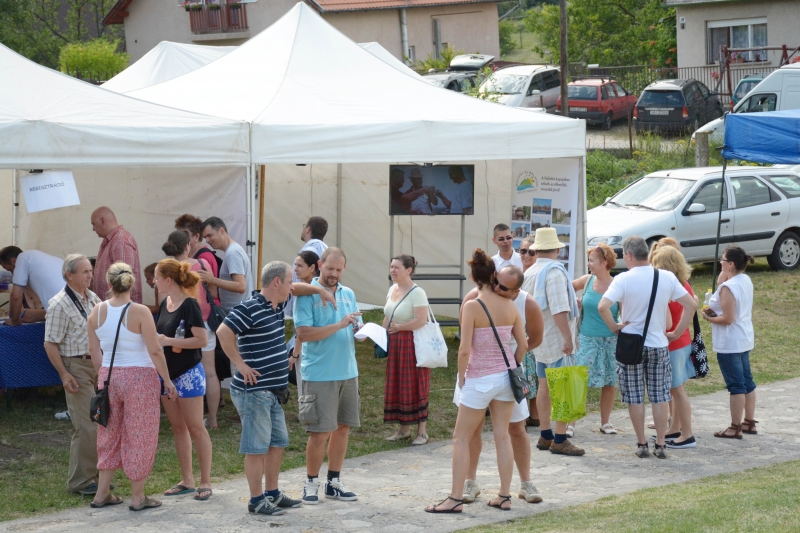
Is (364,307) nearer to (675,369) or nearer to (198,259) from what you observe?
(198,259)

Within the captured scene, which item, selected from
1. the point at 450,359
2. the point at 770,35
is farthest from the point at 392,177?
the point at 770,35

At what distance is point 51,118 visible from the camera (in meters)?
7.27

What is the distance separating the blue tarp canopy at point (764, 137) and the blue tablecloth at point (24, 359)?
7.52 meters

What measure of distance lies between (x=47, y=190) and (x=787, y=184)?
12.3 meters

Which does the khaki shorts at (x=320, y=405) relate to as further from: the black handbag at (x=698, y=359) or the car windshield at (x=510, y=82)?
the car windshield at (x=510, y=82)

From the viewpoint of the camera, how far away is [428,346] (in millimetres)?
7316

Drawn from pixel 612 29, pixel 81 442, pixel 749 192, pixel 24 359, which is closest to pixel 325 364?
pixel 81 442

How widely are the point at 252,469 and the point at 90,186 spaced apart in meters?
6.05

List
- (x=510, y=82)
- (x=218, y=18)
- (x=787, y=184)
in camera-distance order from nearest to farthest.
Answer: (x=787, y=184) → (x=510, y=82) → (x=218, y=18)

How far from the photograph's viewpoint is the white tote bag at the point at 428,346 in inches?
288

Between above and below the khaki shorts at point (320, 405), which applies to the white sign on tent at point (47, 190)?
above

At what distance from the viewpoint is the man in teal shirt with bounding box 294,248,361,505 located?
5.90m

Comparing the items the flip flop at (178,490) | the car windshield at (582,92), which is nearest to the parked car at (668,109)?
the car windshield at (582,92)

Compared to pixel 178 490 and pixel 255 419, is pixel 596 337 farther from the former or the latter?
pixel 178 490
